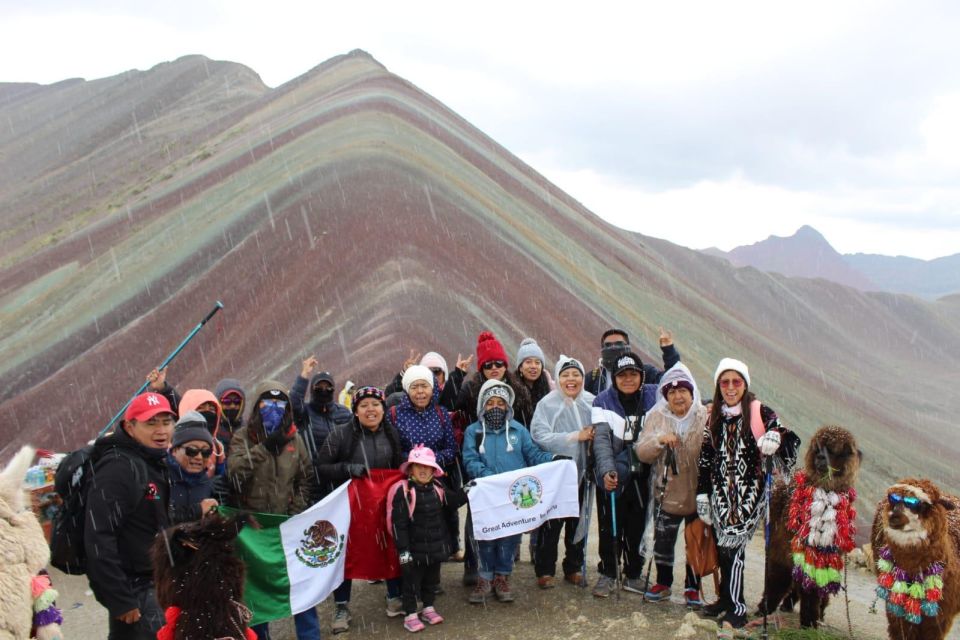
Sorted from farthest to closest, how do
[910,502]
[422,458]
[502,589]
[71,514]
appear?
[502,589], [422,458], [910,502], [71,514]

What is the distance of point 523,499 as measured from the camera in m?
6.36

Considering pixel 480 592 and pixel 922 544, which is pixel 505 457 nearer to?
pixel 480 592

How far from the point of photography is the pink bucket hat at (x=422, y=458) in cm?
593

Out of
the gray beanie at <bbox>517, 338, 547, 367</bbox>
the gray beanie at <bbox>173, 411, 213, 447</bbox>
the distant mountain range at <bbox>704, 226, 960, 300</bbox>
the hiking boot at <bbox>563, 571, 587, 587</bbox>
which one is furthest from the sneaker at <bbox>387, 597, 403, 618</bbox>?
the distant mountain range at <bbox>704, 226, 960, 300</bbox>

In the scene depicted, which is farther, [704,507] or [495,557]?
[495,557]

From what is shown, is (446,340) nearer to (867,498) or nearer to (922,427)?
(867,498)

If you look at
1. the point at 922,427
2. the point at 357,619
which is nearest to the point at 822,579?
the point at 357,619

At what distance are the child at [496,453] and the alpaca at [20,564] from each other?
3.28 metres

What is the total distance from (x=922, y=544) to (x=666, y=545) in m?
1.73

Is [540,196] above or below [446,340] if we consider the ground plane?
above

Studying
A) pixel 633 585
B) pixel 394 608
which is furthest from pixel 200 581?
pixel 633 585

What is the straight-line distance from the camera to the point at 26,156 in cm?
6825

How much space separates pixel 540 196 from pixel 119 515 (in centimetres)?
3333

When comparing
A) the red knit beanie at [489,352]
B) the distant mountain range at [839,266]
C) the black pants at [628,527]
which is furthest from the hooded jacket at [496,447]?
the distant mountain range at [839,266]
